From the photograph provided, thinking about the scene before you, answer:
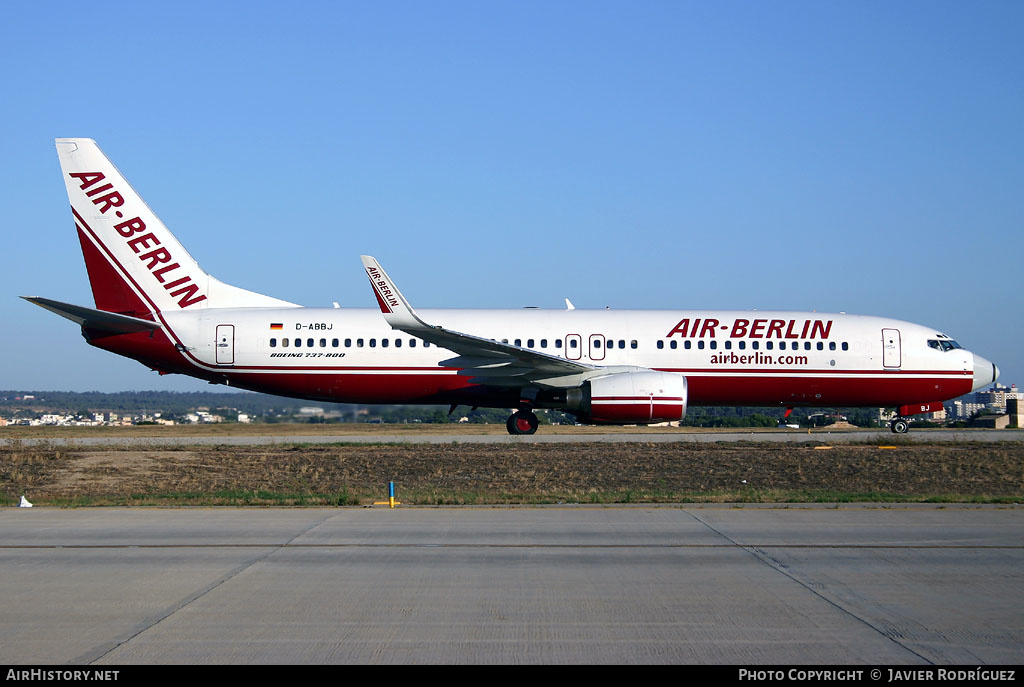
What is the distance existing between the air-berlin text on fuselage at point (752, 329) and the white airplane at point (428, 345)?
4 cm

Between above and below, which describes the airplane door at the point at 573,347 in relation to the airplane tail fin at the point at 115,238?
below

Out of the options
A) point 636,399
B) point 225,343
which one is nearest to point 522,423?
point 636,399

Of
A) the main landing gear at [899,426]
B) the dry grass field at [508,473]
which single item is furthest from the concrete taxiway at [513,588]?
the main landing gear at [899,426]

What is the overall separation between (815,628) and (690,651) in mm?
1173

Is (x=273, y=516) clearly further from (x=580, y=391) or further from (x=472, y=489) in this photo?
(x=580, y=391)

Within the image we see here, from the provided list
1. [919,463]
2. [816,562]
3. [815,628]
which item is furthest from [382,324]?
[815,628]

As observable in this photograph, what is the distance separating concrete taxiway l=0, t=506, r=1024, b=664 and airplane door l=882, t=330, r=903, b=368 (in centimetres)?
1721

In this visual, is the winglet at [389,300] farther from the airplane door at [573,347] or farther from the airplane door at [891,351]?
the airplane door at [891,351]

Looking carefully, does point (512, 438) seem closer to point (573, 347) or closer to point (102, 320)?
point (573, 347)

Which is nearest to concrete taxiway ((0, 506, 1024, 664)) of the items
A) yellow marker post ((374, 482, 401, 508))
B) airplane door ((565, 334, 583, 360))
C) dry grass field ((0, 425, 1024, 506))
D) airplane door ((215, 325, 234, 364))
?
yellow marker post ((374, 482, 401, 508))

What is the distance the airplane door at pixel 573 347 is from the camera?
29.9 metres

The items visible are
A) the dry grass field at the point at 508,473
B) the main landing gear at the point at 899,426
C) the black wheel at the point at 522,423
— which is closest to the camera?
the dry grass field at the point at 508,473

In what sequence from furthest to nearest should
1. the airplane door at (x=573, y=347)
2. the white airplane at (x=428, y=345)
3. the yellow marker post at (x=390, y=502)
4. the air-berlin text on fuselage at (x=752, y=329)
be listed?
1. the air-berlin text on fuselage at (x=752, y=329)
2. the airplane door at (x=573, y=347)
3. the white airplane at (x=428, y=345)
4. the yellow marker post at (x=390, y=502)

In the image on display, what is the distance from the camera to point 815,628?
7.43 metres
